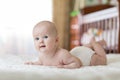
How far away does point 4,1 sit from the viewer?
11.2 ft

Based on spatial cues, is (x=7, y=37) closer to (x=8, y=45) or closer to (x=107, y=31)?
(x=8, y=45)

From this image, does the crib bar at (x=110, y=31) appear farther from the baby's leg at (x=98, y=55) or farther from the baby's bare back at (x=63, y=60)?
the baby's bare back at (x=63, y=60)

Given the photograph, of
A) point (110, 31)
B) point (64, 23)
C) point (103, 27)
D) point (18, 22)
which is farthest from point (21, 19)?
point (110, 31)

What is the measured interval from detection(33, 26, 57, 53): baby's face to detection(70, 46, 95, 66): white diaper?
174 mm

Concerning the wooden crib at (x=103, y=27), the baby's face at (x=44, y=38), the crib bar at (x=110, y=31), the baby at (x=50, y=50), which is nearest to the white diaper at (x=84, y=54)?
the baby at (x=50, y=50)

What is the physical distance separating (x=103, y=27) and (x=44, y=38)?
2160 mm

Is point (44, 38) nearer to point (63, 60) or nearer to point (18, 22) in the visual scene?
point (63, 60)

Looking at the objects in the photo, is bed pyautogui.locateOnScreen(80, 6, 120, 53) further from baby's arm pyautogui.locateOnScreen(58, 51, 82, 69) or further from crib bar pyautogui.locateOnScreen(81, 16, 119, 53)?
baby's arm pyautogui.locateOnScreen(58, 51, 82, 69)

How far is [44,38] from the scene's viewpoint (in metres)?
1.05

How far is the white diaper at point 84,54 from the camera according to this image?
119 cm

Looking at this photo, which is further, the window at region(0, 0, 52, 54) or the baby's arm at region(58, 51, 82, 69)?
the window at region(0, 0, 52, 54)

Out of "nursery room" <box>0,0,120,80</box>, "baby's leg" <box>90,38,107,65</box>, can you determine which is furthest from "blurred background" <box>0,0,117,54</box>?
"baby's leg" <box>90,38,107,65</box>

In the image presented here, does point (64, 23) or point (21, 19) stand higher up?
point (21, 19)

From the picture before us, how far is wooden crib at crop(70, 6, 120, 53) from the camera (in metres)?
2.82
